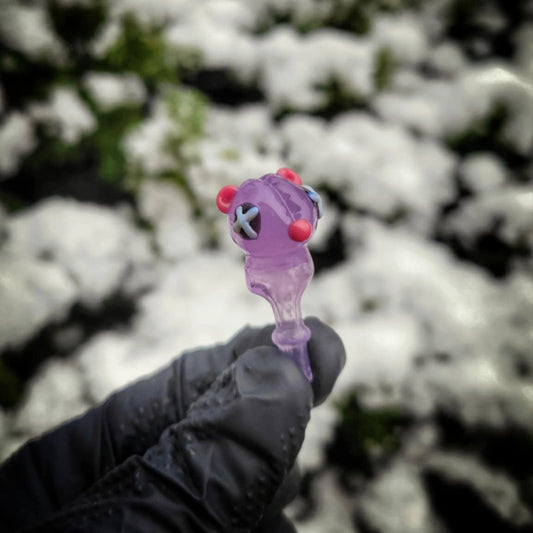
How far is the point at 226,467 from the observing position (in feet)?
1.55

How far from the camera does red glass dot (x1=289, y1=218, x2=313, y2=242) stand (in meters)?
0.40

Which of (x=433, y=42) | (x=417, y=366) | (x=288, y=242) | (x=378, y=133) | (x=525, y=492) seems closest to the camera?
(x=288, y=242)

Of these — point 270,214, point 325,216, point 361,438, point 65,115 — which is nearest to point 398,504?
point 361,438

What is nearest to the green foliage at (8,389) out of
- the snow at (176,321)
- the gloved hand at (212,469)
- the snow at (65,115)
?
the snow at (176,321)

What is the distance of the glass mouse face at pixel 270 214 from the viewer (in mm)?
412

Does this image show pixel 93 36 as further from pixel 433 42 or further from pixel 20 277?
pixel 433 42

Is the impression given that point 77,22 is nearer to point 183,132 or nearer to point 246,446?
point 183,132

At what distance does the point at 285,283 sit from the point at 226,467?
23 centimetres

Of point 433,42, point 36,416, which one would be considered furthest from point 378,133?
point 36,416

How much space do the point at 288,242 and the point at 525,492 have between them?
98 cm

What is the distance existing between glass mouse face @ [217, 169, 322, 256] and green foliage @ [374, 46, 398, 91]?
3.65 ft

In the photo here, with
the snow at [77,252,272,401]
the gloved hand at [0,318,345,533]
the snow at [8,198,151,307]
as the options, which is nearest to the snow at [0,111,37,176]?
the snow at [8,198,151,307]

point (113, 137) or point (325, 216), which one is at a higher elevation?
point (113, 137)

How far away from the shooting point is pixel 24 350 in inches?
42.7
